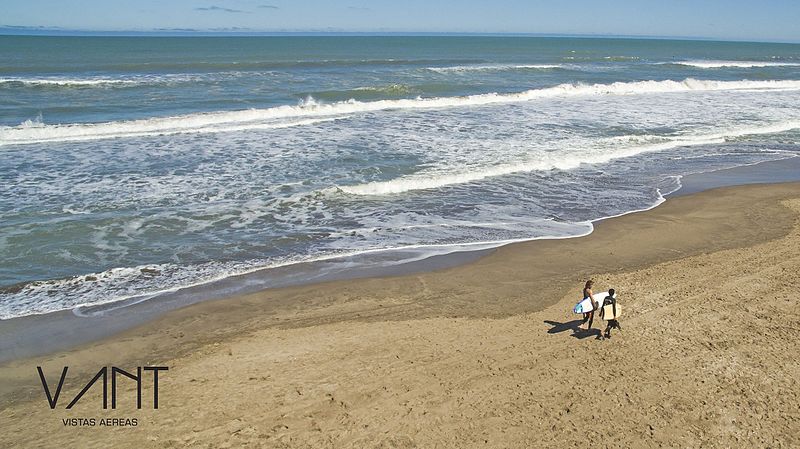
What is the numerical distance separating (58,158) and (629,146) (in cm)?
1741

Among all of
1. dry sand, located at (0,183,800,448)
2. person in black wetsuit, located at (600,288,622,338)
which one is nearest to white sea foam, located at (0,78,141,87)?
dry sand, located at (0,183,800,448)

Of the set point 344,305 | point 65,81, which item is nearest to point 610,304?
point 344,305

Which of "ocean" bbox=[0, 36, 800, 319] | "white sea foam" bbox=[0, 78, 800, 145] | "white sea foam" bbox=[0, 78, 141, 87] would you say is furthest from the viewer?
"white sea foam" bbox=[0, 78, 141, 87]

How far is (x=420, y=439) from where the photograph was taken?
5992mm

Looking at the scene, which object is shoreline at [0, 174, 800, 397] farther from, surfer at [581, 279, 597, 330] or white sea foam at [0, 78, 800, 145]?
white sea foam at [0, 78, 800, 145]

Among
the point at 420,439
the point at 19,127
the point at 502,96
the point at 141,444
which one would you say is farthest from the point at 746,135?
the point at 19,127

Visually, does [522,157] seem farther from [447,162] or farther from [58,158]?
[58,158]

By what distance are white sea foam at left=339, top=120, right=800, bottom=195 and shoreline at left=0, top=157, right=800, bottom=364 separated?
393cm

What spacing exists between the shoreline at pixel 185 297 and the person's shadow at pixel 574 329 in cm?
261

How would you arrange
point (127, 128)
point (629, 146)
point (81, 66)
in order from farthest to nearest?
point (81, 66) < point (127, 128) < point (629, 146)

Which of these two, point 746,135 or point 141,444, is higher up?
point 746,135

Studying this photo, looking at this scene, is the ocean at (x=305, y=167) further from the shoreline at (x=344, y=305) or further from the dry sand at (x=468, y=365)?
the dry sand at (x=468, y=365)

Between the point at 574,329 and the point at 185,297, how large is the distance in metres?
5.53

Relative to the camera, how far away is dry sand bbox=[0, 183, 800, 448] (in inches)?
241
